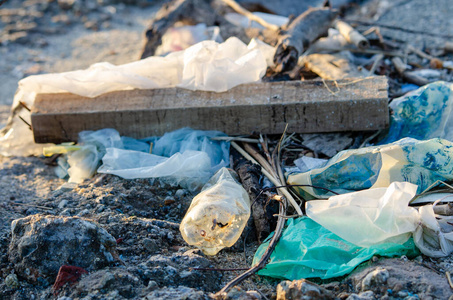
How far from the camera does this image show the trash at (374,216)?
212cm

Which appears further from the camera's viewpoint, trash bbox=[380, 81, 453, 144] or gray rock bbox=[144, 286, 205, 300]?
trash bbox=[380, 81, 453, 144]

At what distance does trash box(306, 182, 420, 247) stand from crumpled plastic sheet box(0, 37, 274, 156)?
56.0 inches

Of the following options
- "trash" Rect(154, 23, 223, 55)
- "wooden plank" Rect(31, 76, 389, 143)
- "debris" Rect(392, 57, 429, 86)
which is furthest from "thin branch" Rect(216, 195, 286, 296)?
"trash" Rect(154, 23, 223, 55)

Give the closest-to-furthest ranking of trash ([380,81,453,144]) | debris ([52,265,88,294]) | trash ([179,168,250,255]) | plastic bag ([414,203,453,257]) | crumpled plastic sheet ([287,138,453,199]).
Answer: debris ([52,265,88,294])
plastic bag ([414,203,453,257])
trash ([179,168,250,255])
crumpled plastic sheet ([287,138,453,199])
trash ([380,81,453,144])

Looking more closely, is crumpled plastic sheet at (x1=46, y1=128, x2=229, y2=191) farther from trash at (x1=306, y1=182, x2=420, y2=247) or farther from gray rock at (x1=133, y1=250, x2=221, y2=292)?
trash at (x1=306, y1=182, x2=420, y2=247)

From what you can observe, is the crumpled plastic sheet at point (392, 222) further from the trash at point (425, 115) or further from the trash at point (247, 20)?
the trash at point (247, 20)

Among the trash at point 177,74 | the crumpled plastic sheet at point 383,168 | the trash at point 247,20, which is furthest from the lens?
the trash at point 247,20

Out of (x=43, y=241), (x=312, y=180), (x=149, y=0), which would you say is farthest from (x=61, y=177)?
(x=149, y=0)

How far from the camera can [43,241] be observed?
6.73 ft

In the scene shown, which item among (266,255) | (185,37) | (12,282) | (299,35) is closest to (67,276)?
(12,282)

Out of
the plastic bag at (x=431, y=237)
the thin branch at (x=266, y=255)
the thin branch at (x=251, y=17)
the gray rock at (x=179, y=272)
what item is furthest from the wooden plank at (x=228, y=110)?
the thin branch at (x=251, y=17)

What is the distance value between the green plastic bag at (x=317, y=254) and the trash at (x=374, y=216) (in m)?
0.04

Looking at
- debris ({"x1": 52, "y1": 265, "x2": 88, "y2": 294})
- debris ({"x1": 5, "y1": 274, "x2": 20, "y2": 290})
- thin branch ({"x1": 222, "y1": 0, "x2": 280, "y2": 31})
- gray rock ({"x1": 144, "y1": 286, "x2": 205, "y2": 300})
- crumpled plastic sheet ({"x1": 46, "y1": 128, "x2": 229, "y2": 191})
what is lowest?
crumpled plastic sheet ({"x1": 46, "y1": 128, "x2": 229, "y2": 191})

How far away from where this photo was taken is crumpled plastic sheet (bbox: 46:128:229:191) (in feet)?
9.64
